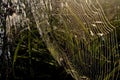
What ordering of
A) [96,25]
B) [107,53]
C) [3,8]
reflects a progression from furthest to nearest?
1. [107,53]
2. [96,25]
3. [3,8]

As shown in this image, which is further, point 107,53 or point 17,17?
point 107,53

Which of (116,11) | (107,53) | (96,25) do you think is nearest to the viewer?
(96,25)

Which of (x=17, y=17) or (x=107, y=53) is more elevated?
(x=17, y=17)

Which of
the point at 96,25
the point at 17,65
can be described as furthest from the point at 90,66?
the point at 17,65

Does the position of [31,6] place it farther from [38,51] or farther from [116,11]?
[116,11]
